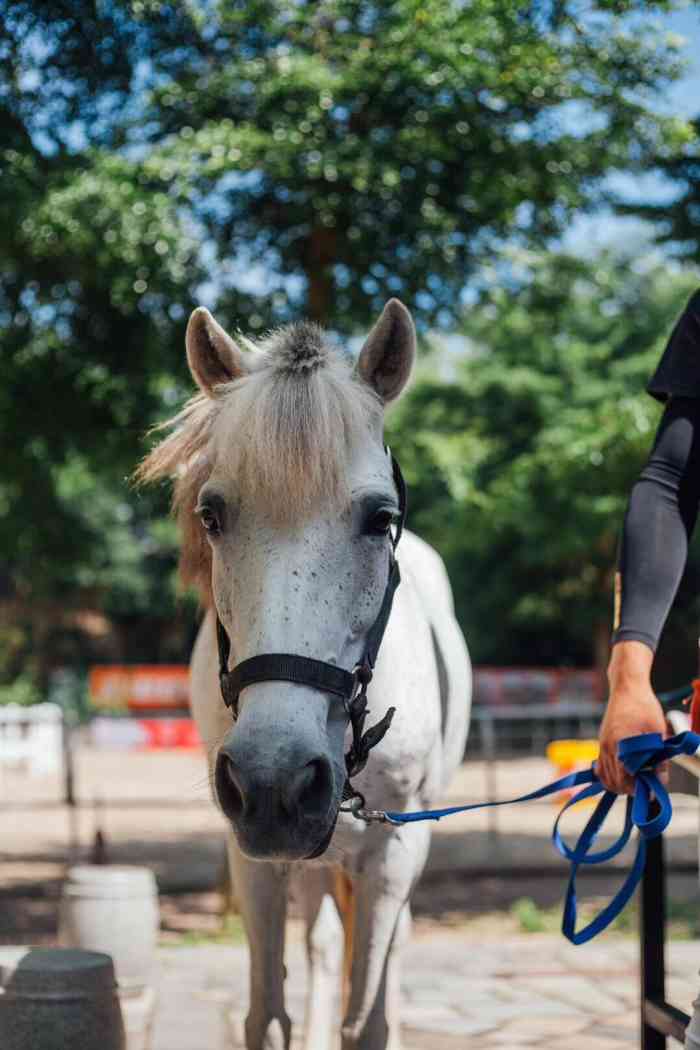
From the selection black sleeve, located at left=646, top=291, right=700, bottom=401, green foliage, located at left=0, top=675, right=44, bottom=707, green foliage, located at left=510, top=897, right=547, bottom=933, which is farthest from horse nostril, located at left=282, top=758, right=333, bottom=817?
green foliage, located at left=0, top=675, right=44, bottom=707

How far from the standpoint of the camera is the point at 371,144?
6.83 metres

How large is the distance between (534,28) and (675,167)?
1.89m

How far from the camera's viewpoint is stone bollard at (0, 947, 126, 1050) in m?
3.40

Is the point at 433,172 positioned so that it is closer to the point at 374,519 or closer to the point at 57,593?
the point at 374,519

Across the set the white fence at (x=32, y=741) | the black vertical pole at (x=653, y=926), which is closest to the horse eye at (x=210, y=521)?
the black vertical pole at (x=653, y=926)

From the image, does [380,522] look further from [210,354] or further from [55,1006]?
[55,1006]

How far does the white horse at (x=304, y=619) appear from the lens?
2.19 m

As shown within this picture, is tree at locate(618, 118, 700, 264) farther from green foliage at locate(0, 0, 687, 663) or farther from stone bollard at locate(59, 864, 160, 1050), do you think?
stone bollard at locate(59, 864, 160, 1050)

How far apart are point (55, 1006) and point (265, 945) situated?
2.13 ft

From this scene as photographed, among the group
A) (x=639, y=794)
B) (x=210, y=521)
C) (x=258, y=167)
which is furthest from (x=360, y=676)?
(x=258, y=167)

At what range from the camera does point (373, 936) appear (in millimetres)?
3135

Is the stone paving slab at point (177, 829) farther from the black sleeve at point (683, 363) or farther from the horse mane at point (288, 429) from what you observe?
the black sleeve at point (683, 363)

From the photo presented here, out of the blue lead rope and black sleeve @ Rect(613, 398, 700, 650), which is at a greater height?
black sleeve @ Rect(613, 398, 700, 650)

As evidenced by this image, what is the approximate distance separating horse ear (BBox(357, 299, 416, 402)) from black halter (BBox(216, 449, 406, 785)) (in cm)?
17
